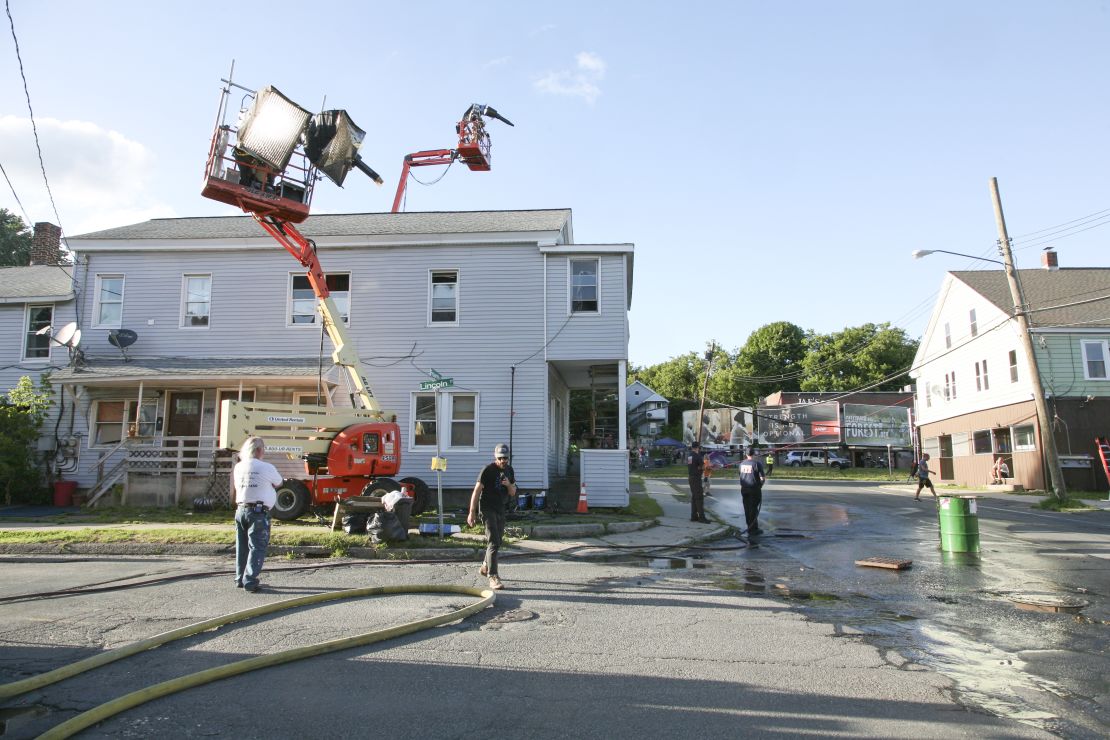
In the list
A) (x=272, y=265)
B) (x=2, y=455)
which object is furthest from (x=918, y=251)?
(x=2, y=455)

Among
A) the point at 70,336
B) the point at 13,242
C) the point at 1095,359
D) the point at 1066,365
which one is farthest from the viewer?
the point at 13,242

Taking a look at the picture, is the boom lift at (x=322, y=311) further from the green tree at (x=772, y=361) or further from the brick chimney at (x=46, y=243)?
the green tree at (x=772, y=361)

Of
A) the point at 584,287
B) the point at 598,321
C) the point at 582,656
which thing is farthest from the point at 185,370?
the point at 582,656

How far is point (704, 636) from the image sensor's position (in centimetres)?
652

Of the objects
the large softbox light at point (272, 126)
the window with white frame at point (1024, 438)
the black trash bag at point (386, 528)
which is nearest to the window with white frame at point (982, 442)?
the window with white frame at point (1024, 438)

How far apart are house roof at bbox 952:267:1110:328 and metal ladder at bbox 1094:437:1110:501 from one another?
4777 mm

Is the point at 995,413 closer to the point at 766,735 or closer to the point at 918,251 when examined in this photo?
the point at 918,251

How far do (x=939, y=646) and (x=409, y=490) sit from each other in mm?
10488

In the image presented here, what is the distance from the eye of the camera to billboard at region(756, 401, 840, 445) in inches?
2462

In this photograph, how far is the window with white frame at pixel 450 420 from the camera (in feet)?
59.0

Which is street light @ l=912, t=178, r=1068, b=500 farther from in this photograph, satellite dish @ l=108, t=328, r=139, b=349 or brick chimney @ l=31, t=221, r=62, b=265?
brick chimney @ l=31, t=221, r=62, b=265

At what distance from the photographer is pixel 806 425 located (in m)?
63.2

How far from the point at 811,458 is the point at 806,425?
2935mm

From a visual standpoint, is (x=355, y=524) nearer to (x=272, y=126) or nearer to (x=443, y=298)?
(x=443, y=298)
